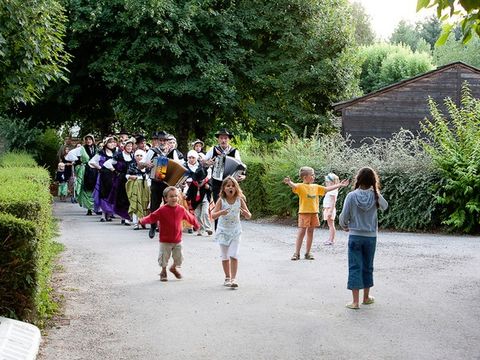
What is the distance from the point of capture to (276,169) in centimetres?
2381

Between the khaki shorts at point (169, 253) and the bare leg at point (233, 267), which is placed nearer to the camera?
the bare leg at point (233, 267)

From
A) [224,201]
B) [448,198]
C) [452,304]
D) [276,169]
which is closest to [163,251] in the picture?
[224,201]

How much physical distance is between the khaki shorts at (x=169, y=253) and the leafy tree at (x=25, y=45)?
4765 millimetres

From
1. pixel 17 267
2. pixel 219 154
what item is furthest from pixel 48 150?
pixel 17 267

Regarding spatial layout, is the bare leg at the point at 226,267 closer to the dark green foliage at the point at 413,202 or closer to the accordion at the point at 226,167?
the accordion at the point at 226,167

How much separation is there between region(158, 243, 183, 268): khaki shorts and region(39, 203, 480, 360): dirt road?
0.28 m

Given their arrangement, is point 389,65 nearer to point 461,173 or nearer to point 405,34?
point 461,173

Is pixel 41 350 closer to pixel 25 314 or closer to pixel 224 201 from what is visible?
pixel 25 314

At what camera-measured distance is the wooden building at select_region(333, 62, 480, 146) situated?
30422 millimetres

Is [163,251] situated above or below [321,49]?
below

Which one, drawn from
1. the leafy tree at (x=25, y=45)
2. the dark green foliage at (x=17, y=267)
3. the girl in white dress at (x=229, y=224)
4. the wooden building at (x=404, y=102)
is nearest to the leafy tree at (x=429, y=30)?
the wooden building at (x=404, y=102)

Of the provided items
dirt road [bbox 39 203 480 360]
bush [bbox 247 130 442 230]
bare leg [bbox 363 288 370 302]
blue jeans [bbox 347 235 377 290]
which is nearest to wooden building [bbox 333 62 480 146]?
bush [bbox 247 130 442 230]

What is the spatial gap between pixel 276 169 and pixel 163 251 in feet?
40.1

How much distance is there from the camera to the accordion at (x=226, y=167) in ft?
53.1
